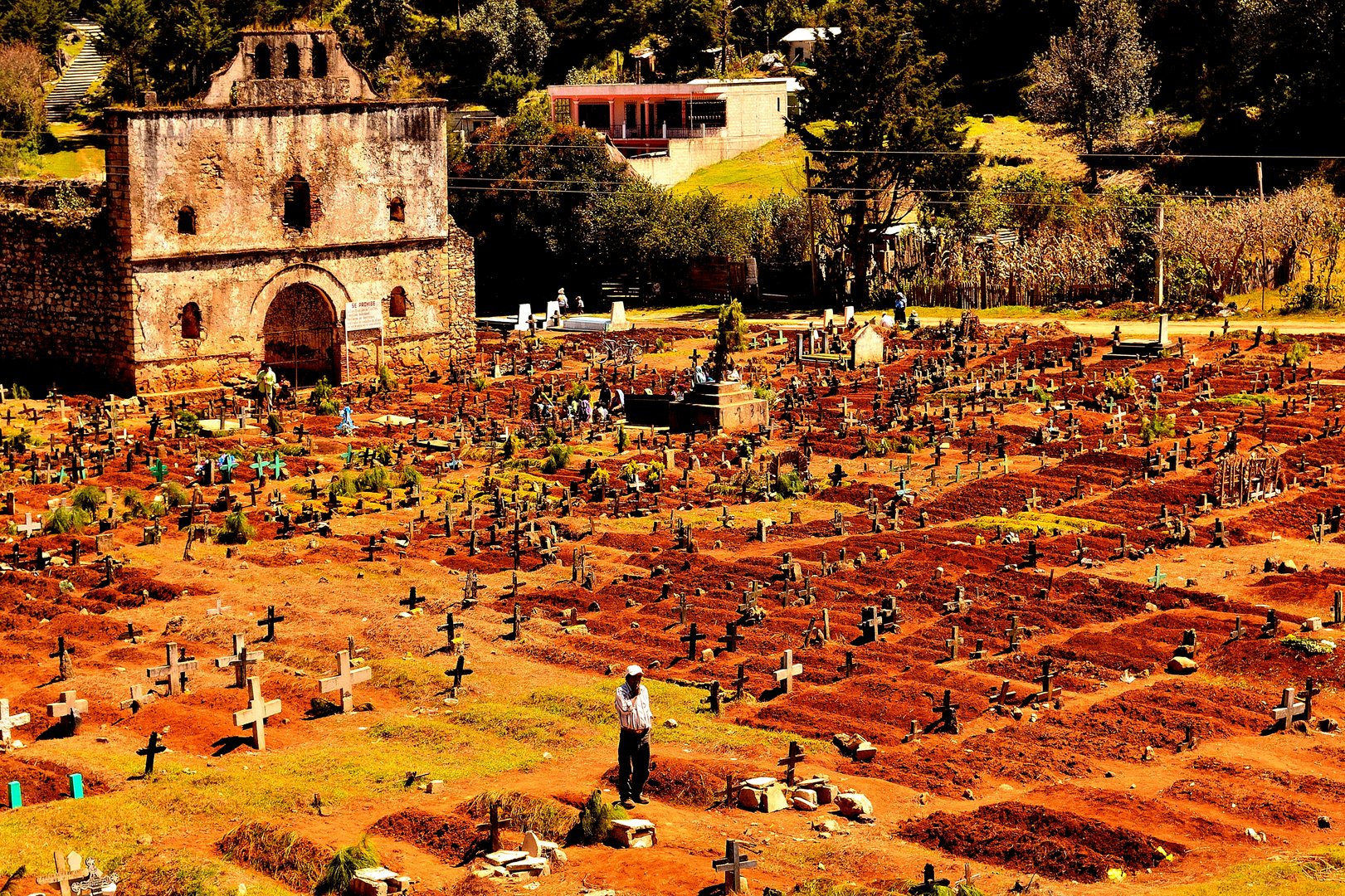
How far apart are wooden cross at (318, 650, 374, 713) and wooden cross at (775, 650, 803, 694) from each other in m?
4.90

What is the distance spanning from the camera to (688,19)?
279ft

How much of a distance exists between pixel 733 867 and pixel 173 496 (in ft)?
62.5

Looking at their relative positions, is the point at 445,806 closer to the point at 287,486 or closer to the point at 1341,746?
the point at 1341,746

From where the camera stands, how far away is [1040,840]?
16609 millimetres

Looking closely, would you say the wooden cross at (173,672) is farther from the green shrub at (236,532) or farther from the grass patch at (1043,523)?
the grass patch at (1043,523)

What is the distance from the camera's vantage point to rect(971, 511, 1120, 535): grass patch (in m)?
28.8

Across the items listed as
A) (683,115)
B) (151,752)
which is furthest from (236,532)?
(683,115)

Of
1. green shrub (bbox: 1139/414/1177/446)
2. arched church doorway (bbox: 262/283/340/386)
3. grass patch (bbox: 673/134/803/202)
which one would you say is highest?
grass patch (bbox: 673/134/803/202)

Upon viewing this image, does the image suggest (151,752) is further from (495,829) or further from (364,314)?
(364,314)

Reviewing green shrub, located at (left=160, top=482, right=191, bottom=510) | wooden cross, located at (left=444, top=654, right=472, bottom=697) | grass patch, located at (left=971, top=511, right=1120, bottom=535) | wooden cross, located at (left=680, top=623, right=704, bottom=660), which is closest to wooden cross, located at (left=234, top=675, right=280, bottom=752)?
wooden cross, located at (left=444, top=654, right=472, bottom=697)

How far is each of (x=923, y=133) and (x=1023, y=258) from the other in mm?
5212

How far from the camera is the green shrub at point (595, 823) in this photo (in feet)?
55.8

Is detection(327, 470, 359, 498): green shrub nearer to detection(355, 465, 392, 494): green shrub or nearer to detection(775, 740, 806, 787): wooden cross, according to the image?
detection(355, 465, 392, 494): green shrub

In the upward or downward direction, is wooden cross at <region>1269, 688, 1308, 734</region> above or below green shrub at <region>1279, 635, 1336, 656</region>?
below
